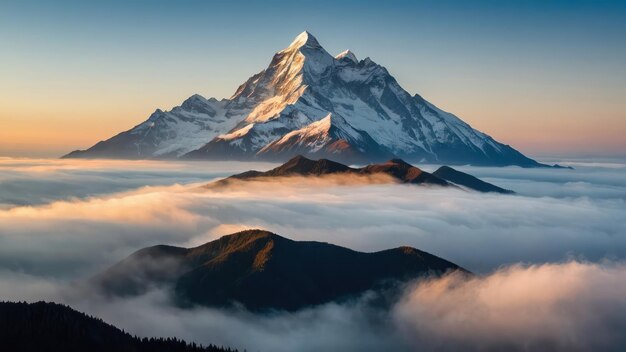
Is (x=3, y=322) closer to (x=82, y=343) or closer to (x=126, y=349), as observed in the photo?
(x=82, y=343)

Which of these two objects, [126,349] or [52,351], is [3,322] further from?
[126,349]

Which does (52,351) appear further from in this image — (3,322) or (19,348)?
(3,322)

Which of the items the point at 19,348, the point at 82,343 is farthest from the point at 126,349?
the point at 19,348

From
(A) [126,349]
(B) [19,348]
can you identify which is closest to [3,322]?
(B) [19,348]

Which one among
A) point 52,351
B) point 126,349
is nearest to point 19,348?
point 52,351

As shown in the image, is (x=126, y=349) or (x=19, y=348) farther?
(x=126, y=349)

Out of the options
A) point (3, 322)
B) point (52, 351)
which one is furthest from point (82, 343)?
point (3, 322)
